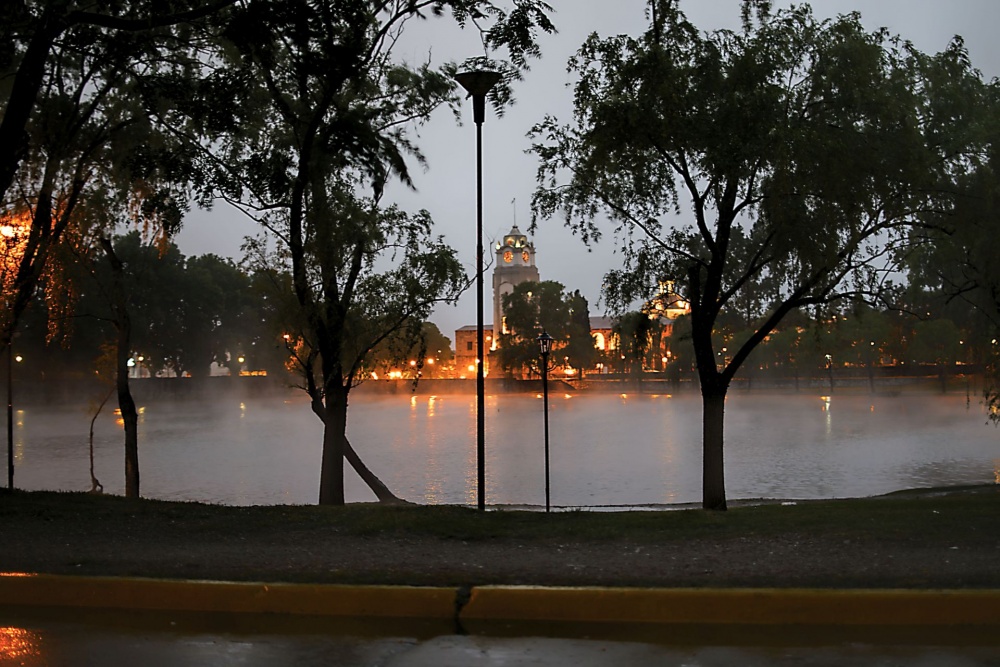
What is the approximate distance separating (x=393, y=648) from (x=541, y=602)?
1.14 meters

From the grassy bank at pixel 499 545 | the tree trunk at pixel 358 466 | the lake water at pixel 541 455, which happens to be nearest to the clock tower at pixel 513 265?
the lake water at pixel 541 455

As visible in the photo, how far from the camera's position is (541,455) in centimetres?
4281

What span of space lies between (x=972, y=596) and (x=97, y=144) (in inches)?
706

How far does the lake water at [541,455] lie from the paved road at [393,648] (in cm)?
2139

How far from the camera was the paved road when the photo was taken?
5840 mm

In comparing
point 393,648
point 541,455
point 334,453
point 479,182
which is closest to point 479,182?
point 479,182

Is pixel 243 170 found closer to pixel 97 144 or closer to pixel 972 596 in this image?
pixel 97 144

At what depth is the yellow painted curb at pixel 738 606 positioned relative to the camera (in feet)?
21.5

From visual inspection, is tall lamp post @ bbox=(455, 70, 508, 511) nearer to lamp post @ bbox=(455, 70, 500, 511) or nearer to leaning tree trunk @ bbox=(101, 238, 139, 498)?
lamp post @ bbox=(455, 70, 500, 511)

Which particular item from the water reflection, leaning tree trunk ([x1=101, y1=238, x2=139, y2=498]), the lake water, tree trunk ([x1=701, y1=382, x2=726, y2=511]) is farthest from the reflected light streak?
the lake water

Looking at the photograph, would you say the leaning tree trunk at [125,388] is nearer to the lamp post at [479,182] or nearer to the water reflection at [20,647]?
the lamp post at [479,182]

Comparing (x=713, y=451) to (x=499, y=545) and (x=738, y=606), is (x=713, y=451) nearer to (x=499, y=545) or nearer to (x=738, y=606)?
(x=499, y=545)

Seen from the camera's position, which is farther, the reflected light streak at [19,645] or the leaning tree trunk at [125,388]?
the leaning tree trunk at [125,388]

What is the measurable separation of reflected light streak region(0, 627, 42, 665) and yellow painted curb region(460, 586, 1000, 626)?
8.82 ft
